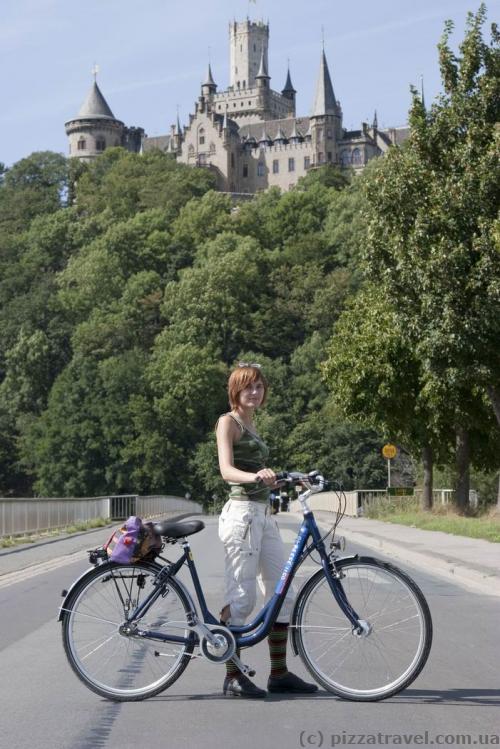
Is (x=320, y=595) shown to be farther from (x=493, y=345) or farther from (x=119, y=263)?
(x=119, y=263)

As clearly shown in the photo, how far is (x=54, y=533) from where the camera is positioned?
30.9 metres

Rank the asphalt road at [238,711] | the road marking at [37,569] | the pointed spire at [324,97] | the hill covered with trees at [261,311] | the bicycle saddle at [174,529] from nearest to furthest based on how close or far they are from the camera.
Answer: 1. the asphalt road at [238,711]
2. the bicycle saddle at [174,529]
3. the road marking at [37,569]
4. the hill covered with trees at [261,311]
5. the pointed spire at [324,97]

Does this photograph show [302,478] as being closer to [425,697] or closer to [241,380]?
[241,380]

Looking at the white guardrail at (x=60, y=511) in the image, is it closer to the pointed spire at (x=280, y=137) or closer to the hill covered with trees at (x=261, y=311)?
the hill covered with trees at (x=261, y=311)

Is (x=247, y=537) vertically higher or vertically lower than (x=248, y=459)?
lower

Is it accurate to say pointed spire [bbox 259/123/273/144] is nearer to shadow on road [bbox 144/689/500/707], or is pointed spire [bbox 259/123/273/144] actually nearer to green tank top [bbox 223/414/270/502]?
green tank top [bbox 223/414/270/502]

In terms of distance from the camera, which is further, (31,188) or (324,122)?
(324,122)

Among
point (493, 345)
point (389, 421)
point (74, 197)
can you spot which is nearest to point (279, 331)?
point (74, 197)

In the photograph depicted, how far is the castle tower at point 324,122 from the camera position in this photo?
181 metres

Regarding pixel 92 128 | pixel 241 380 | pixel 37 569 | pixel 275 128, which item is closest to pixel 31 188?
pixel 92 128

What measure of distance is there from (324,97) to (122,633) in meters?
179

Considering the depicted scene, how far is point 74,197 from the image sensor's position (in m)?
169

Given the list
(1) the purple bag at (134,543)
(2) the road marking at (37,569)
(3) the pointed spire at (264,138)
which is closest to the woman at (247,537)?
(1) the purple bag at (134,543)

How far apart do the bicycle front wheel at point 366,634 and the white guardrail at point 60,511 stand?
63.8 ft
